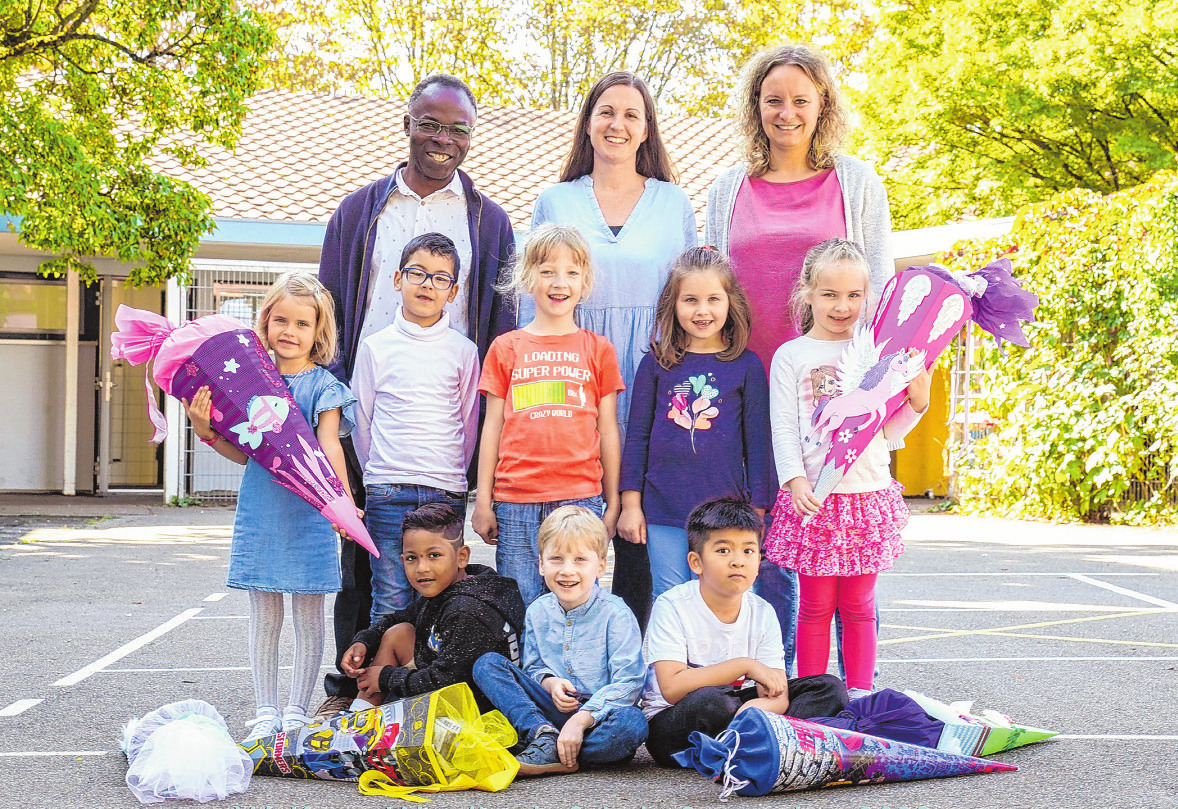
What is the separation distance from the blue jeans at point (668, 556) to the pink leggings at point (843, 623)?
39 cm

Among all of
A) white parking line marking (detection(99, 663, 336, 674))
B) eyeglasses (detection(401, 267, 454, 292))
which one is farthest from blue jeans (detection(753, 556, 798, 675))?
white parking line marking (detection(99, 663, 336, 674))

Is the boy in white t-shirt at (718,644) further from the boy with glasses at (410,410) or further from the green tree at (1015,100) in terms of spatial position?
the green tree at (1015,100)

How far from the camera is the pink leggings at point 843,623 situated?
373 centimetres

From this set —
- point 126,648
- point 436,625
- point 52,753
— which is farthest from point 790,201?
point 126,648

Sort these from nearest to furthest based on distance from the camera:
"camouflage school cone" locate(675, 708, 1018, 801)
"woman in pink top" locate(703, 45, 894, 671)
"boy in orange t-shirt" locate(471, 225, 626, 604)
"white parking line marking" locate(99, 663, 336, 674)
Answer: "camouflage school cone" locate(675, 708, 1018, 801), "boy in orange t-shirt" locate(471, 225, 626, 604), "woman in pink top" locate(703, 45, 894, 671), "white parking line marking" locate(99, 663, 336, 674)

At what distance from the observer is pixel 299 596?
372 centimetres

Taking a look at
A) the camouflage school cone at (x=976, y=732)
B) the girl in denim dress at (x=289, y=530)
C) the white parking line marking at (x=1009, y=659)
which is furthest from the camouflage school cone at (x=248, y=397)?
the white parking line marking at (x=1009, y=659)

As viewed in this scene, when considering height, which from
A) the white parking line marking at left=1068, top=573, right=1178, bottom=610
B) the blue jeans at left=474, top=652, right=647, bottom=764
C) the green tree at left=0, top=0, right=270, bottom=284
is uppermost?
the green tree at left=0, top=0, right=270, bottom=284

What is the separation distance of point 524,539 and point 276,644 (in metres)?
0.86

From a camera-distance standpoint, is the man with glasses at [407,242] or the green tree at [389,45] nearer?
the man with glasses at [407,242]

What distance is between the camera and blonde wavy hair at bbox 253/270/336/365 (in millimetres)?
3768

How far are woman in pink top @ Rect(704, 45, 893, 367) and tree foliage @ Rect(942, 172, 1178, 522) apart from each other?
21.6 feet

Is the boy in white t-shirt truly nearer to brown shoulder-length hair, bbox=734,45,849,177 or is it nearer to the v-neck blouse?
the v-neck blouse

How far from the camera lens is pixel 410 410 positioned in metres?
3.79
